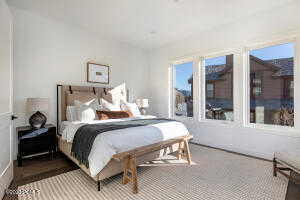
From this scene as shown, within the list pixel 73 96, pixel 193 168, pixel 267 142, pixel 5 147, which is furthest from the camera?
pixel 73 96

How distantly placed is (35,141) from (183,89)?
354 cm

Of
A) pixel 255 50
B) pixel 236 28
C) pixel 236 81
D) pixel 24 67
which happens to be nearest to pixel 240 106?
pixel 236 81

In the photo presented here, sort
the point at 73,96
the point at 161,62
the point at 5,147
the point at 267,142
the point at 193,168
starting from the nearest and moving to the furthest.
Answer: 1. the point at 5,147
2. the point at 193,168
3. the point at 267,142
4. the point at 73,96
5. the point at 161,62

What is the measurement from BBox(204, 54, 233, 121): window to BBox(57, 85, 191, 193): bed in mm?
1328

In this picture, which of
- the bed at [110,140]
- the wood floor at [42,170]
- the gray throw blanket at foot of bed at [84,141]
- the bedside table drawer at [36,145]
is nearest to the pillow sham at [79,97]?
the bed at [110,140]

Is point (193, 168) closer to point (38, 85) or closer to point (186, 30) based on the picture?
point (186, 30)

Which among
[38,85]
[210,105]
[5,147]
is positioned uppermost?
[38,85]

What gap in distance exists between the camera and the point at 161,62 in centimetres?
498


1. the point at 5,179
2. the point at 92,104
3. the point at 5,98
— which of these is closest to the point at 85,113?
the point at 92,104

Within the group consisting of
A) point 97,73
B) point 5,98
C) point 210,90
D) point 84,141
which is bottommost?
point 84,141

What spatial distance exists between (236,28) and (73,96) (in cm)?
373

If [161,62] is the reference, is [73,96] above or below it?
below

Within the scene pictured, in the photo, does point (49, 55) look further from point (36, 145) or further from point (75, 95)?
point (36, 145)

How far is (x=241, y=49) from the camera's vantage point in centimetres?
336
